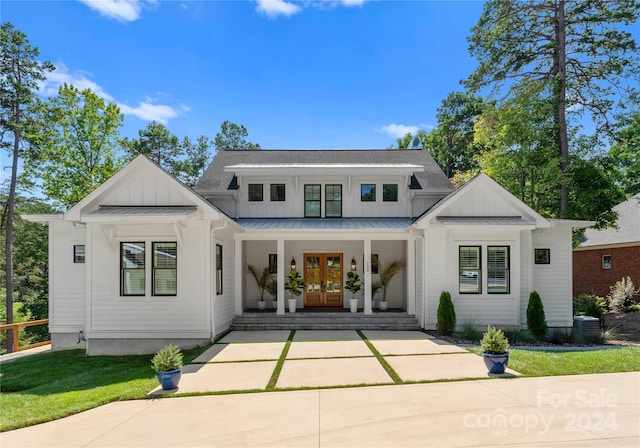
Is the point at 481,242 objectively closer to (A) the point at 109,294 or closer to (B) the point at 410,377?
(B) the point at 410,377

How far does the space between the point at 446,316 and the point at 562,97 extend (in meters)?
11.9

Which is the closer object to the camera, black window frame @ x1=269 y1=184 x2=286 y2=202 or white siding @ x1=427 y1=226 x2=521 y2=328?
white siding @ x1=427 y1=226 x2=521 y2=328

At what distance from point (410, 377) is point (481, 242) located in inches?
242

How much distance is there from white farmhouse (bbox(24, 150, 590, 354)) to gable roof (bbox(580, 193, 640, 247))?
1079 cm

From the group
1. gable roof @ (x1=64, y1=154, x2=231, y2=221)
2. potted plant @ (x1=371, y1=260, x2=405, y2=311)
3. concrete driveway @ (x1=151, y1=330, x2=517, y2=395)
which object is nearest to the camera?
concrete driveway @ (x1=151, y1=330, x2=517, y2=395)

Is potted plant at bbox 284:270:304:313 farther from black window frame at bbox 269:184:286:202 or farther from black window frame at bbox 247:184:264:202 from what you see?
black window frame at bbox 247:184:264:202

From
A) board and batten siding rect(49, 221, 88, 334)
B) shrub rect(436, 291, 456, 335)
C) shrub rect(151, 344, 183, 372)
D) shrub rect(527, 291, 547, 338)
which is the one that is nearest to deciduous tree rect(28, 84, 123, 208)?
board and batten siding rect(49, 221, 88, 334)

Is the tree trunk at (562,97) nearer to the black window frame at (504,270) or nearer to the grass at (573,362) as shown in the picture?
the black window frame at (504,270)

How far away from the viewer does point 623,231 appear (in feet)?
67.3

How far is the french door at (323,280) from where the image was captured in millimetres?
15086

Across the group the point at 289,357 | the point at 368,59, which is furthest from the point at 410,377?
the point at 368,59

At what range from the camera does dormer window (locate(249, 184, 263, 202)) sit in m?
15.3

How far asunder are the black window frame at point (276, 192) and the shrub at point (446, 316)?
283 inches

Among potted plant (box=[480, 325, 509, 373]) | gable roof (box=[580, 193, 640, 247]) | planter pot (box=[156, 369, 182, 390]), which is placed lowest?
planter pot (box=[156, 369, 182, 390])
